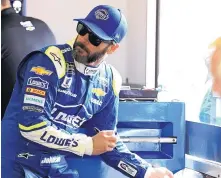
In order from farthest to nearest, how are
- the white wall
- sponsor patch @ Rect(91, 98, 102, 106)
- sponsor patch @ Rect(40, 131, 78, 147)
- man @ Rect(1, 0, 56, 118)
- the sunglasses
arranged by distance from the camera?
1. the white wall
2. man @ Rect(1, 0, 56, 118)
3. sponsor patch @ Rect(91, 98, 102, 106)
4. the sunglasses
5. sponsor patch @ Rect(40, 131, 78, 147)

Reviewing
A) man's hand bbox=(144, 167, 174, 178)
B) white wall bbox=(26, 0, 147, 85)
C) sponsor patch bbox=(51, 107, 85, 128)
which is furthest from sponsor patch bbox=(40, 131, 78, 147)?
white wall bbox=(26, 0, 147, 85)

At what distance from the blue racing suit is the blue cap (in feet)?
0.41

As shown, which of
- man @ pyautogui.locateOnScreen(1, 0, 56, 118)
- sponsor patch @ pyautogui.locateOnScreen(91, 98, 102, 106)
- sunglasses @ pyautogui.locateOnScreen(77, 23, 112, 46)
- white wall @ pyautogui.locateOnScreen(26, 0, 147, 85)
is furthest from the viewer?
white wall @ pyautogui.locateOnScreen(26, 0, 147, 85)

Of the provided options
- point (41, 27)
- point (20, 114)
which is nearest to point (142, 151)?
point (20, 114)

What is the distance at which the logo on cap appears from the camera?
1.57 meters

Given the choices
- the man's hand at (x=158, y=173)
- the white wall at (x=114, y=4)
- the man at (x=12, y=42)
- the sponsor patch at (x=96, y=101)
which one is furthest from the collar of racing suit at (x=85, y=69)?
the white wall at (x=114, y=4)

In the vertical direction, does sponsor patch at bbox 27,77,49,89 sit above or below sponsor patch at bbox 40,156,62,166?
above

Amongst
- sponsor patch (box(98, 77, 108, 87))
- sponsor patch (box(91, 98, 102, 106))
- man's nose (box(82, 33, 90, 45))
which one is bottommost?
sponsor patch (box(91, 98, 102, 106))

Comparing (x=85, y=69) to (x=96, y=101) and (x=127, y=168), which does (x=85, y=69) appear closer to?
(x=96, y=101)

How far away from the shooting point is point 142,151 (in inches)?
77.9

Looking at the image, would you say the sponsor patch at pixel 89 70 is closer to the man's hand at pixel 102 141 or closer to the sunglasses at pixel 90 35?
the sunglasses at pixel 90 35

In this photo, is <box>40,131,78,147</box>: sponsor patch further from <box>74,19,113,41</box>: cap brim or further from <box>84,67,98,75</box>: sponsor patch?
<box>74,19,113,41</box>: cap brim

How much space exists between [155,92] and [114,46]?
19.2 inches

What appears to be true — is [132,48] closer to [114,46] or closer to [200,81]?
[200,81]
